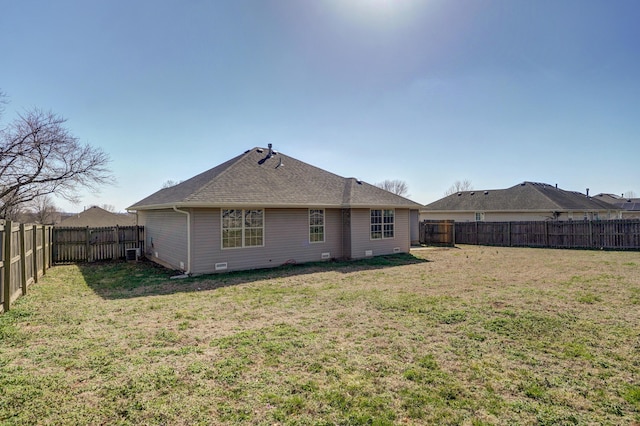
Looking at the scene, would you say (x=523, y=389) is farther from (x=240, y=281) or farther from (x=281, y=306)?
(x=240, y=281)

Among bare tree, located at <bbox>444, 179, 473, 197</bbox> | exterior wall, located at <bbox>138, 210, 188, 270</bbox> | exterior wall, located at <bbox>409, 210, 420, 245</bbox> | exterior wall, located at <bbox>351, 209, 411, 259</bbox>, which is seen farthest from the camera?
bare tree, located at <bbox>444, 179, 473, 197</bbox>

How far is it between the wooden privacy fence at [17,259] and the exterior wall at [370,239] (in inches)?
399

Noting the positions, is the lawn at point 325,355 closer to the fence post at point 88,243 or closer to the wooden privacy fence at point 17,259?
the wooden privacy fence at point 17,259

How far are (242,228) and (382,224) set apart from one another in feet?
21.8

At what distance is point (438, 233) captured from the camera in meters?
20.8

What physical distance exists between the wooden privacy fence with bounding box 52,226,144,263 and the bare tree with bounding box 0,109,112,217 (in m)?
11.6

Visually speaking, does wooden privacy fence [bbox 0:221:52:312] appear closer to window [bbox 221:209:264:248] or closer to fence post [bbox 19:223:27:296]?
fence post [bbox 19:223:27:296]

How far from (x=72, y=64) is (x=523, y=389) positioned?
15661mm

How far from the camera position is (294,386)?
3.36 meters

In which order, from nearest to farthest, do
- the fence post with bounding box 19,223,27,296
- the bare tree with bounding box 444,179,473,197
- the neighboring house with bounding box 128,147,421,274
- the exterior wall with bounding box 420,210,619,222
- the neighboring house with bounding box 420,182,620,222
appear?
the fence post with bounding box 19,223,27,296 < the neighboring house with bounding box 128,147,421,274 < the neighboring house with bounding box 420,182,620,222 < the exterior wall with bounding box 420,210,619,222 < the bare tree with bounding box 444,179,473,197

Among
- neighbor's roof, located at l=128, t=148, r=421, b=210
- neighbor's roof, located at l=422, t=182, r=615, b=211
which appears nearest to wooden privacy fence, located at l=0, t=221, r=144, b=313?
neighbor's roof, located at l=128, t=148, r=421, b=210

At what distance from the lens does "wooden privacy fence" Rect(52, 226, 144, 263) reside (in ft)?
43.1

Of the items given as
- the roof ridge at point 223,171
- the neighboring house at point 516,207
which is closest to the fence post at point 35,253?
the roof ridge at point 223,171

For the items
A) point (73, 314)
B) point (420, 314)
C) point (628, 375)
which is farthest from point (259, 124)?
point (628, 375)
